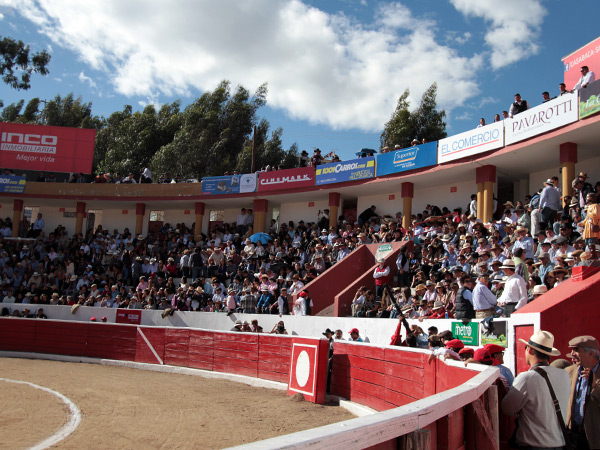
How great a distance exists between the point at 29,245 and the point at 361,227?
57.0ft

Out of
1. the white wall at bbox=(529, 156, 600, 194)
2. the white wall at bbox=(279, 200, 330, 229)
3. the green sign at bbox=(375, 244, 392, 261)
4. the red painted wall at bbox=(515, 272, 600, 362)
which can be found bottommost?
the red painted wall at bbox=(515, 272, 600, 362)

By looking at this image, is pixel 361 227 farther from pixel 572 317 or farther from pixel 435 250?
pixel 572 317

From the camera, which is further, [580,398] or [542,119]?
[542,119]

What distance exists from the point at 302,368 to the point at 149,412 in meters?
2.89

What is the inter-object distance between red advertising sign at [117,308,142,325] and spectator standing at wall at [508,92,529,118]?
1364cm

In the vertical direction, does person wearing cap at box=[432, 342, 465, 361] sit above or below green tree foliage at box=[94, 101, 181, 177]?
below

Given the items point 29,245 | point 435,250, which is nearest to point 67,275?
point 29,245

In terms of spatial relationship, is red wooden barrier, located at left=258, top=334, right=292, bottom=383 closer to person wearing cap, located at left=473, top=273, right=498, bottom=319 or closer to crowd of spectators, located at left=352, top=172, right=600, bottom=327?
crowd of spectators, located at left=352, top=172, right=600, bottom=327

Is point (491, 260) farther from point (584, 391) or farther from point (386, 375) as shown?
point (584, 391)

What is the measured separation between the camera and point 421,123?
33.0 metres

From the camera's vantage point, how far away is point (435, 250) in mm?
15531

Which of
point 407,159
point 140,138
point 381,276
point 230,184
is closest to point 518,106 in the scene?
point 407,159

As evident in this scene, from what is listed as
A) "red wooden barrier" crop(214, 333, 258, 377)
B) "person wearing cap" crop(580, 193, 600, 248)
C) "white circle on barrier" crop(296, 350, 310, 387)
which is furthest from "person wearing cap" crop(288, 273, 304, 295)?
"person wearing cap" crop(580, 193, 600, 248)

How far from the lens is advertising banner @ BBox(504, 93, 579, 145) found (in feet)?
49.7
